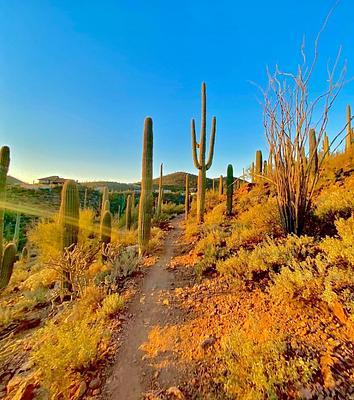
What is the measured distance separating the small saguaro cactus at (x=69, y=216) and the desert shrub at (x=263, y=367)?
6.23 metres

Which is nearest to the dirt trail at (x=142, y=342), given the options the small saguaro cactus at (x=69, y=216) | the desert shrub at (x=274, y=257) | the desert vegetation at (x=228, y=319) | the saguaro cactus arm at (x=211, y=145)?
the desert vegetation at (x=228, y=319)

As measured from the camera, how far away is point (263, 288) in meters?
3.66

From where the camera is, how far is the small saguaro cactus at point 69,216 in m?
7.48

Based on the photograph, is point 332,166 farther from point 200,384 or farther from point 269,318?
point 200,384

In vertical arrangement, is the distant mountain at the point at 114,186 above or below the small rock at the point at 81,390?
above

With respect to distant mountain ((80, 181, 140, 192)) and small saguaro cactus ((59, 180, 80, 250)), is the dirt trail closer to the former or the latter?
small saguaro cactus ((59, 180, 80, 250))

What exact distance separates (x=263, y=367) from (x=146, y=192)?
21.8 feet

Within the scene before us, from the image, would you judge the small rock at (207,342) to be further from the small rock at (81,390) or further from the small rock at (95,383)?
the small rock at (81,390)

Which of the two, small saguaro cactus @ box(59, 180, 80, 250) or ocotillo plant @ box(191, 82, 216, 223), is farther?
ocotillo plant @ box(191, 82, 216, 223)

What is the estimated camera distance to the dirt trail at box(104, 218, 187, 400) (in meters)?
2.52

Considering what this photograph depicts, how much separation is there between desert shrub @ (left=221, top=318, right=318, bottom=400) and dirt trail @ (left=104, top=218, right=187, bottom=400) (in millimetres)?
653

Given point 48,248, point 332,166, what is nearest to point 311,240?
point 332,166

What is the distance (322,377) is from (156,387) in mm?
1590

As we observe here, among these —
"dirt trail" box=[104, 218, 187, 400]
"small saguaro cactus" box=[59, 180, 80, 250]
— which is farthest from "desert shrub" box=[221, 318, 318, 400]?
"small saguaro cactus" box=[59, 180, 80, 250]
